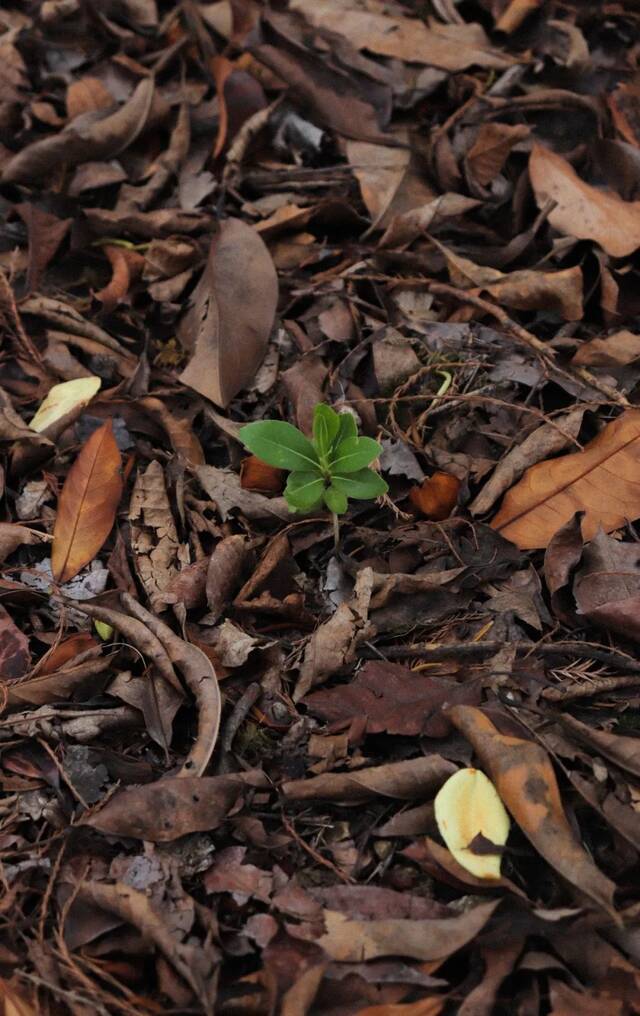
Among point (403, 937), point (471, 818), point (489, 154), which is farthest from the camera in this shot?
point (489, 154)

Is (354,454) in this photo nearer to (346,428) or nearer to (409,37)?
(346,428)

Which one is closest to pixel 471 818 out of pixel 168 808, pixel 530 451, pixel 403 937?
pixel 403 937

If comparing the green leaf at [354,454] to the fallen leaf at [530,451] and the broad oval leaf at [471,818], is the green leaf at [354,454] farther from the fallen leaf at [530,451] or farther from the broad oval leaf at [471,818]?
the broad oval leaf at [471,818]

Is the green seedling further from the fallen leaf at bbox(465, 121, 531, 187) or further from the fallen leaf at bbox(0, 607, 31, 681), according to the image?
the fallen leaf at bbox(465, 121, 531, 187)

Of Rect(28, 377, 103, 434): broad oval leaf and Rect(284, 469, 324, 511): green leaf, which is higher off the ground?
Rect(284, 469, 324, 511): green leaf

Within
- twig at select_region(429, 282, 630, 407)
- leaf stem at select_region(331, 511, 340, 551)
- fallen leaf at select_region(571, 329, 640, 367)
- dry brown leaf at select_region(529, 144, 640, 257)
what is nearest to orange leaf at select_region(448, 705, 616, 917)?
leaf stem at select_region(331, 511, 340, 551)

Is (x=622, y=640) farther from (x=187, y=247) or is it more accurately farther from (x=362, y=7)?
(x=362, y=7)

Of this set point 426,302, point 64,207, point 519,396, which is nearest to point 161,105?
point 64,207
